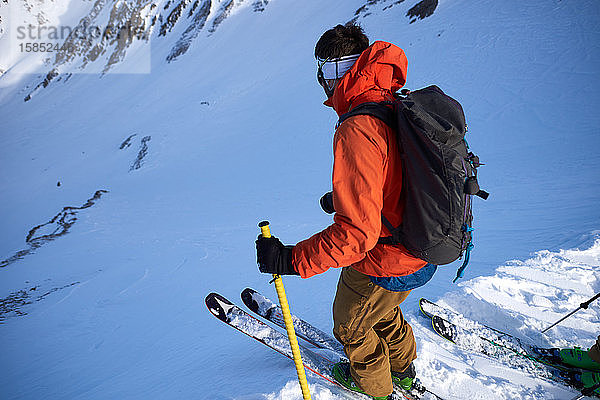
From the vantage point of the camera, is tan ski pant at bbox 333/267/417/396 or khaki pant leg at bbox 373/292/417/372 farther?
khaki pant leg at bbox 373/292/417/372

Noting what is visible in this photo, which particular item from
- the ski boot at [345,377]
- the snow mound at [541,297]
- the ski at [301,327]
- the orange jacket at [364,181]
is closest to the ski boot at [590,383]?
the snow mound at [541,297]

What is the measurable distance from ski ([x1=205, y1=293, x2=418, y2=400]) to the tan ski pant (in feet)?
1.18

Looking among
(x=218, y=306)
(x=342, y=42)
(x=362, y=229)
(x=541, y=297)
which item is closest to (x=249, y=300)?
(x=218, y=306)

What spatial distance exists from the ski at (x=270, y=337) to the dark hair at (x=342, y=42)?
2.05m

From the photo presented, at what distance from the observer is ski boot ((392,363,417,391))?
2.19 m

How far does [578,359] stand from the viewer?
2.21 m

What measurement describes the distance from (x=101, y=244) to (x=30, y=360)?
469cm

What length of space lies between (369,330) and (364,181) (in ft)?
3.25

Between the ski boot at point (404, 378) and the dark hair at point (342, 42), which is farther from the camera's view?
the ski boot at point (404, 378)

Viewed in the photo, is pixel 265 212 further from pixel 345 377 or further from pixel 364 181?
pixel 364 181

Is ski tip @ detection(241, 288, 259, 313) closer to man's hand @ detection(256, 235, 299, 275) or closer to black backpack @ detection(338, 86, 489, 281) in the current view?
man's hand @ detection(256, 235, 299, 275)

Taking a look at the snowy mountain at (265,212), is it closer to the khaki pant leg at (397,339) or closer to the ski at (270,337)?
the ski at (270,337)

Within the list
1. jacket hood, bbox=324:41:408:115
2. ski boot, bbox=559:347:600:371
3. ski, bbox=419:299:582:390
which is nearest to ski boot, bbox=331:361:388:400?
ski, bbox=419:299:582:390

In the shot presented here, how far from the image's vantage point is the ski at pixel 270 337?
91.4 inches
